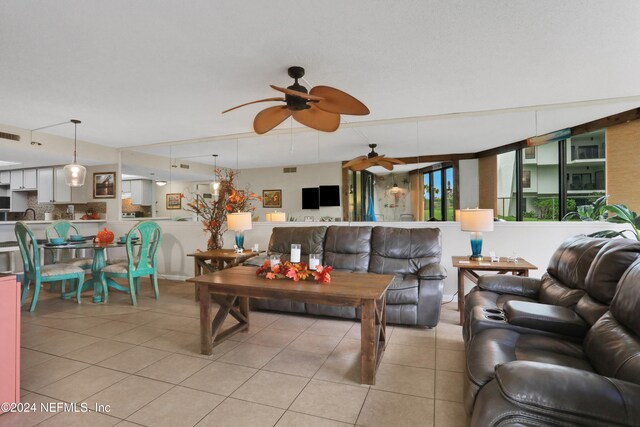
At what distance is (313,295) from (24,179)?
26.4 feet

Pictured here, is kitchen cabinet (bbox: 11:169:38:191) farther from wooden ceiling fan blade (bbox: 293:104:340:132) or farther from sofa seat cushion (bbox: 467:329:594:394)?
sofa seat cushion (bbox: 467:329:594:394)

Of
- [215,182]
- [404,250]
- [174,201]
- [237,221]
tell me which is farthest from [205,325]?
[174,201]

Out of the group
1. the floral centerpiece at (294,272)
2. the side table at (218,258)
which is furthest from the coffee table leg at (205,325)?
the side table at (218,258)

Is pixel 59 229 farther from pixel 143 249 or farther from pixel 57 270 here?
pixel 143 249

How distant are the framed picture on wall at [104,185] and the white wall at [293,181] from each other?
100 inches

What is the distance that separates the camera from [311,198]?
6363 millimetres

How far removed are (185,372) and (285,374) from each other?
0.75 m

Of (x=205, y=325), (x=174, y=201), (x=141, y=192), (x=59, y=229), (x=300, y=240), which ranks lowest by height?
(x=205, y=325)

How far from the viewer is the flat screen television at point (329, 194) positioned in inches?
247

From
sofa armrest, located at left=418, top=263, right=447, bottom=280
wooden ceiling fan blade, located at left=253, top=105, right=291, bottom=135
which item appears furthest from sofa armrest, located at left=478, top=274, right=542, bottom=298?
wooden ceiling fan blade, located at left=253, top=105, right=291, bottom=135

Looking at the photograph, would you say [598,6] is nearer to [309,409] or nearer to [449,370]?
[449,370]

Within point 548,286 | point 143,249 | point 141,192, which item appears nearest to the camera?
point 548,286

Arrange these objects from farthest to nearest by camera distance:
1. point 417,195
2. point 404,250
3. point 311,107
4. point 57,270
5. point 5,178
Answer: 1. point 5,178
2. point 417,195
3. point 57,270
4. point 404,250
5. point 311,107

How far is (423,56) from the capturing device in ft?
9.16
